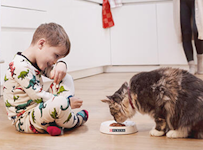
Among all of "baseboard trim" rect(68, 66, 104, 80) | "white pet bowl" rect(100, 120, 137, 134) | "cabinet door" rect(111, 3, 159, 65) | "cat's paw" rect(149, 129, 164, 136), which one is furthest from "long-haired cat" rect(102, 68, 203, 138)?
"cabinet door" rect(111, 3, 159, 65)

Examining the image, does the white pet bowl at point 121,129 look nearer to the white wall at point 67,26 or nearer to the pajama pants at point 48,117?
the pajama pants at point 48,117

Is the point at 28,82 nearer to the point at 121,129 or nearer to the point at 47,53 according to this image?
the point at 47,53

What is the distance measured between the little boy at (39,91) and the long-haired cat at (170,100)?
1.05ft

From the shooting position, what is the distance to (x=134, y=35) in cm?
415

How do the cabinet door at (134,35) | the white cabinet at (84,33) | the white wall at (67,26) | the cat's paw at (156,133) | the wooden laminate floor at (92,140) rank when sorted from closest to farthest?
the wooden laminate floor at (92,140), the cat's paw at (156,133), the white wall at (67,26), the white cabinet at (84,33), the cabinet door at (134,35)

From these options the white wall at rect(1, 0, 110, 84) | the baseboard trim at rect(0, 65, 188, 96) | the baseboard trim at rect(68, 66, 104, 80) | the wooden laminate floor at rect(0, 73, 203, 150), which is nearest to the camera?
the wooden laminate floor at rect(0, 73, 203, 150)

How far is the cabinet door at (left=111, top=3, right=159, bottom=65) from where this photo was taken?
4047 millimetres

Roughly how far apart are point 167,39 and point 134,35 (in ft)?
1.39

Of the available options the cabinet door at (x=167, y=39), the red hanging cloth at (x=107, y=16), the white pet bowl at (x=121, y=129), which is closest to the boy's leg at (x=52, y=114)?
the white pet bowl at (x=121, y=129)

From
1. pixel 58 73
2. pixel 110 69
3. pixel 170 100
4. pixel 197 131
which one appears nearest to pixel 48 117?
pixel 58 73

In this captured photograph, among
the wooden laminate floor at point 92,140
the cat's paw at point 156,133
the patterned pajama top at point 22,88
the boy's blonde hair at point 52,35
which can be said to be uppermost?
the boy's blonde hair at point 52,35

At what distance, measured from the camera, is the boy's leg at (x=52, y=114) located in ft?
4.85

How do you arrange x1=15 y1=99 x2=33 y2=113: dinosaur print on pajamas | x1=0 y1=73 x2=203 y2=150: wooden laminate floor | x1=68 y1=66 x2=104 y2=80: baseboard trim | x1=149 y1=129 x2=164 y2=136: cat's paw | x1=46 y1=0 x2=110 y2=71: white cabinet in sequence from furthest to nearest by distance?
x1=68 y1=66 x2=104 y2=80: baseboard trim → x1=46 y1=0 x2=110 y2=71: white cabinet → x1=15 y1=99 x2=33 y2=113: dinosaur print on pajamas → x1=149 y1=129 x2=164 y2=136: cat's paw → x1=0 y1=73 x2=203 y2=150: wooden laminate floor

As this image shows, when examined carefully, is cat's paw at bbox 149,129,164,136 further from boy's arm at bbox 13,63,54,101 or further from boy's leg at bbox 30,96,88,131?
boy's arm at bbox 13,63,54,101
